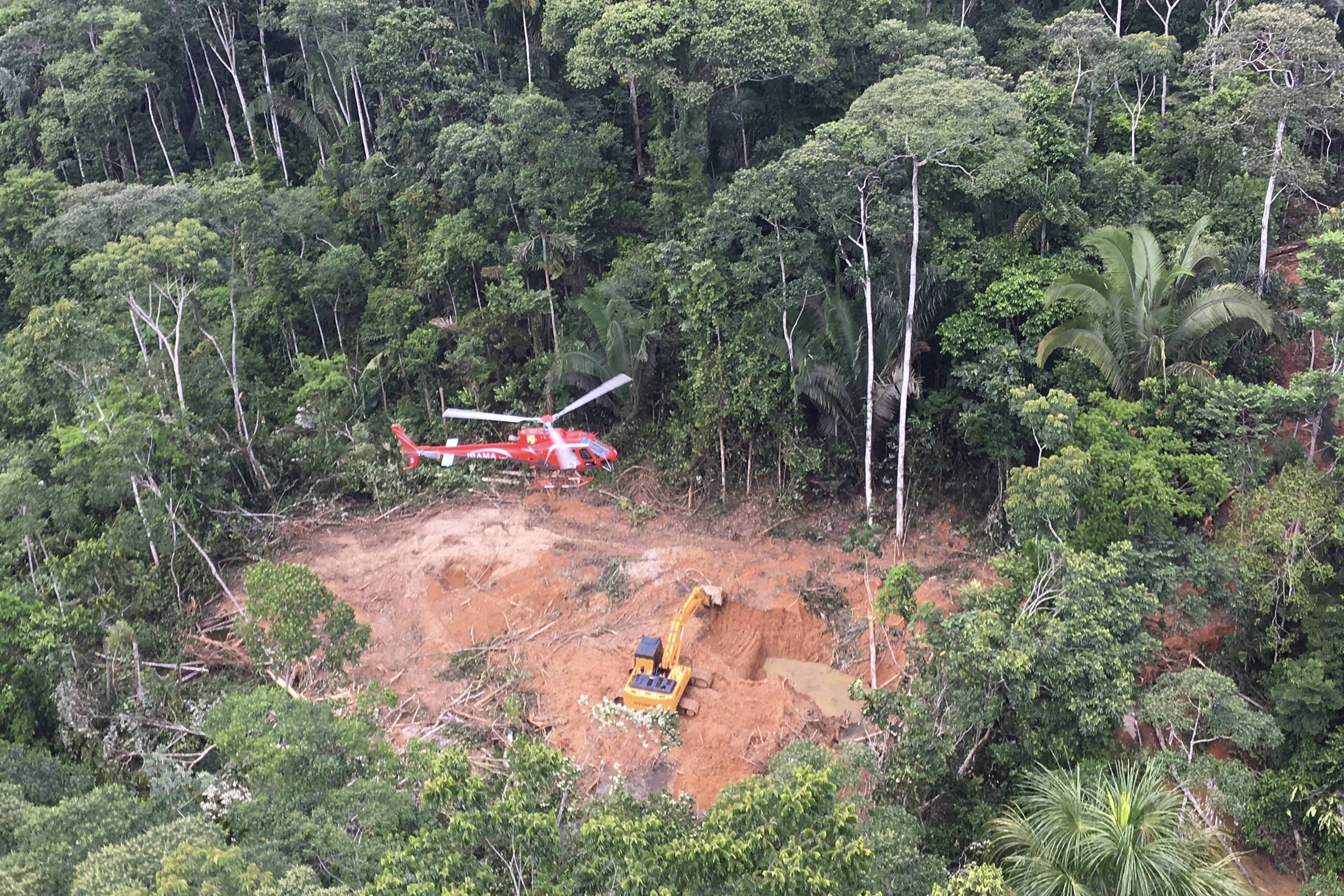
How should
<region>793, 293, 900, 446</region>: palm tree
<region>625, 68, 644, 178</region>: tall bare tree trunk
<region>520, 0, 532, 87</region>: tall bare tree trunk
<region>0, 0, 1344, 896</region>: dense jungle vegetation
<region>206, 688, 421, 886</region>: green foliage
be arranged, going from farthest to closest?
<region>520, 0, 532, 87</region>: tall bare tree trunk
<region>625, 68, 644, 178</region>: tall bare tree trunk
<region>793, 293, 900, 446</region>: palm tree
<region>0, 0, 1344, 896</region>: dense jungle vegetation
<region>206, 688, 421, 886</region>: green foliage

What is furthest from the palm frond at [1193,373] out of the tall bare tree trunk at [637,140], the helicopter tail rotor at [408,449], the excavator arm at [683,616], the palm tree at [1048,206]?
the helicopter tail rotor at [408,449]

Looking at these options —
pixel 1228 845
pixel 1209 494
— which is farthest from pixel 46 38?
pixel 1228 845

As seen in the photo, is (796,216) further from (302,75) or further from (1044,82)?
(302,75)

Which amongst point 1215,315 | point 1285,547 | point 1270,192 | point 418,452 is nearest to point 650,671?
point 418,452

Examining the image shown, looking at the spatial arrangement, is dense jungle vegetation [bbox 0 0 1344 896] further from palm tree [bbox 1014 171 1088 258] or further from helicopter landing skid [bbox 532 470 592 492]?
helicopter landing skid [bbox 532 470 592 492]

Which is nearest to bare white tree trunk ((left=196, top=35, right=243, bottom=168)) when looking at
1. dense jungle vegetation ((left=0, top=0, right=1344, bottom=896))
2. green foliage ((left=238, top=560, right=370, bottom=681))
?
dense jungle vegetation ((left=0, top=0, right=1344, bottom=896))

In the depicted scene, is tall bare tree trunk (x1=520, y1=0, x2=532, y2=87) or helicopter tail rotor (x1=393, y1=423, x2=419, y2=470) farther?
tall bare tree trunk (x1=520, y1=0, x2=532, y2=87)
